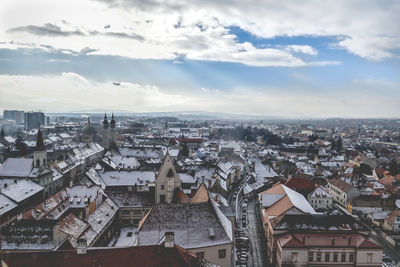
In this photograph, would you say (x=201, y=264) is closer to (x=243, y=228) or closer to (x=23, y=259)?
(x=23, y=259)

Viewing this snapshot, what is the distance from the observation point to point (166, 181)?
2148 inches

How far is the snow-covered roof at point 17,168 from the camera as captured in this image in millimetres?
73438

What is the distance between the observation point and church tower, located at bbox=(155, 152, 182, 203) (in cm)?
5444

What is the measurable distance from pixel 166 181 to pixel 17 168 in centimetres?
4036

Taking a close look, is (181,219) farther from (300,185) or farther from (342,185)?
(342,185)

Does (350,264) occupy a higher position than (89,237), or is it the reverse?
(89,237)

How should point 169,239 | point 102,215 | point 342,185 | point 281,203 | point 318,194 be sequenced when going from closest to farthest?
1. point 169,239
2. point 102,215
3. point 281,203
4. point 318,194
5. point 342,185

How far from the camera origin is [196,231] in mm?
35594

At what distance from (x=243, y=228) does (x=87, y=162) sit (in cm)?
6594

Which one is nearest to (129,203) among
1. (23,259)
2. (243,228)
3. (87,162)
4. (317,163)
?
(243,228)

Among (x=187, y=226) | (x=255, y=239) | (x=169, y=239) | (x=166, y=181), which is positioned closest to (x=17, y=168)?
(x=166, y=181)

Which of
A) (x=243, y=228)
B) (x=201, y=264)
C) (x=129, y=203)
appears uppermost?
(x=201, y=264)

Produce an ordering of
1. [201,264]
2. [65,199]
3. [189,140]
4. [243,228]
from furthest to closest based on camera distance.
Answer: [189,140] < [243,228] < [65,199] < [201,264]

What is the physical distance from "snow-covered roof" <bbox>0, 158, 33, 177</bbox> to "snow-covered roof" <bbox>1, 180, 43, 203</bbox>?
963cm
